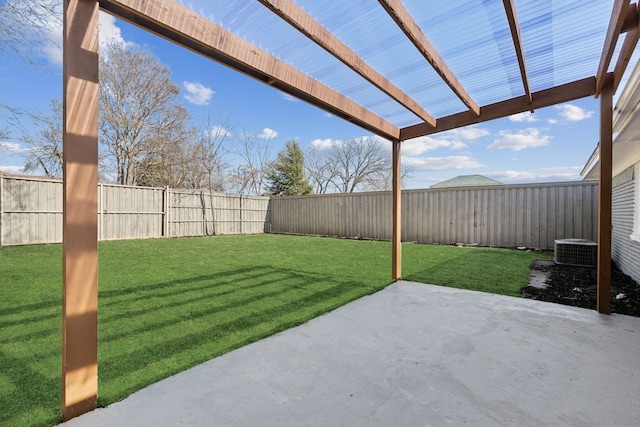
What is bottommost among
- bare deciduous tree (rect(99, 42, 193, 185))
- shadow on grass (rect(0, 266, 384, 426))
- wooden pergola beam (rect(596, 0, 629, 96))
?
shadow on grass (rect(0, 266, 384, 426))

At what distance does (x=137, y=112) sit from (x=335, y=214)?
10.1 meters

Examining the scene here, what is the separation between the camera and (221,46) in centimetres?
186

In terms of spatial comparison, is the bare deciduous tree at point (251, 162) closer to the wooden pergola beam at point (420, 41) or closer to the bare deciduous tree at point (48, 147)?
the bare deciduous tree at point (48, 147)

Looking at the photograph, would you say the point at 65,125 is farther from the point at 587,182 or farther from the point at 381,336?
the point at 587,182

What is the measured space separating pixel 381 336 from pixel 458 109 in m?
2.80

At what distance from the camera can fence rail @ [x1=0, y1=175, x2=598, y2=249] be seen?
7133mm

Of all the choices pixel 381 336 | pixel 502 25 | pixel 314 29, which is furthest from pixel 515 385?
pixel 314 29

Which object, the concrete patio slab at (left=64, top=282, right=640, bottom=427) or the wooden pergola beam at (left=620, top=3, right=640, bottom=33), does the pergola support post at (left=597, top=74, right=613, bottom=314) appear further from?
the wooden pergola beam at (left=620, top=3, right=640, bottom=33)

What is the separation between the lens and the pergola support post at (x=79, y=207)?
135 centimetres

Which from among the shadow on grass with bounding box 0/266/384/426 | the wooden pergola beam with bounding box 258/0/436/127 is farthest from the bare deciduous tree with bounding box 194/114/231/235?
the wooden pergola beam with bounding box 258/0/436/127

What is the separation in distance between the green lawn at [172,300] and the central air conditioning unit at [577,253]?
2.04 ft

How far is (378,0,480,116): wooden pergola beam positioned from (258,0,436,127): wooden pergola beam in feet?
1.56

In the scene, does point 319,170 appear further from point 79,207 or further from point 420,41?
point 79,207

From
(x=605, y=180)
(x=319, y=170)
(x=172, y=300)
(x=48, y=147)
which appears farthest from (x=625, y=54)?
(x=319, y=170)
